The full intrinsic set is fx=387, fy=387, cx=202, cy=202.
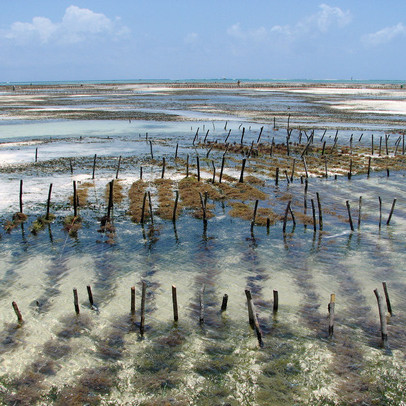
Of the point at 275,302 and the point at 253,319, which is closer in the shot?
the point at 253,319

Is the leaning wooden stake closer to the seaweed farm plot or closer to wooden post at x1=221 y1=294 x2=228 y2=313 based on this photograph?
the seaweed farm plot

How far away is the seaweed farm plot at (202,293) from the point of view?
886cm

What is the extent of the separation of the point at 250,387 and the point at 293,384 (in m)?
1.00

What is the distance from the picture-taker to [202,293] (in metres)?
11.0

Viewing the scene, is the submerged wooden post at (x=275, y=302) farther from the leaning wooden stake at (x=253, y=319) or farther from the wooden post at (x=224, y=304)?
the wooden post at (x=224, y=304)

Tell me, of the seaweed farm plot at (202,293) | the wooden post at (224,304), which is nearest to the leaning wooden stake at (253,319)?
the seaweed farm plot at (202,293)

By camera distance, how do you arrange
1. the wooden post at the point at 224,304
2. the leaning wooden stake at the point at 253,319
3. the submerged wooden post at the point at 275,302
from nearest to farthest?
1. the leaning wooden stake at the point at 253,319
2. the submerged wooden post at the point at 275,302
3. the wooden post at the point at 224,304

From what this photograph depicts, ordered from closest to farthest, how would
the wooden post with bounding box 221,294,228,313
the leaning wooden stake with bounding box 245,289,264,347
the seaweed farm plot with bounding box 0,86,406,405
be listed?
the seaweed farm plot with bounding box 0,86,406,405, the leaning wooden stake with bounding box 245,289,264,347, the wooden post with bounding box 221,294,228,313

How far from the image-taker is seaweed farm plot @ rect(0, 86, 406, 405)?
349 inches

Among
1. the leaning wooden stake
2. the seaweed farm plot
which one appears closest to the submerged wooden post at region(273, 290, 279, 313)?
the seaweed farm plot

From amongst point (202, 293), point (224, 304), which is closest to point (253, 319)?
point (224, 304)

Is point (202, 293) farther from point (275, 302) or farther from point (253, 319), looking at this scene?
point (275, 302)

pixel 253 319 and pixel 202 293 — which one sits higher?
pixel 202 293

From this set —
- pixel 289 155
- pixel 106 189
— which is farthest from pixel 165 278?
pixel 289 155
